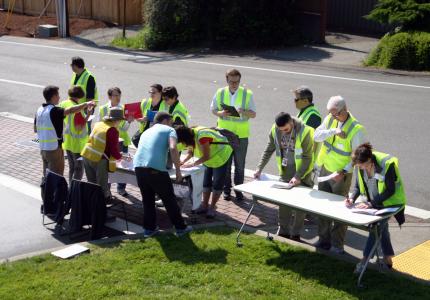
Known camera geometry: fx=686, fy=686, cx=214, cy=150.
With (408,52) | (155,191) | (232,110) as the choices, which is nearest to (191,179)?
(155,191)

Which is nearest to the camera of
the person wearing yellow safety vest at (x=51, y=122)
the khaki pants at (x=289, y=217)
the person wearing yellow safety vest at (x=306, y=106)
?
the khaki pants at (x=289, y=217)

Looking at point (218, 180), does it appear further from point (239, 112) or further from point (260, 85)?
point (260, 85)

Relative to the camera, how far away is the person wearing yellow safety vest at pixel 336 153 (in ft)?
27.2

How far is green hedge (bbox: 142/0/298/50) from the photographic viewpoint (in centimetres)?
2941

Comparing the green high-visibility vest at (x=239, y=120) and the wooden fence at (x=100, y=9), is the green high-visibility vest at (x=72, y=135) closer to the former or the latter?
the green high-visibility vest at (x=239, y=120)

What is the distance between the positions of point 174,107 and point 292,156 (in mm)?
2189

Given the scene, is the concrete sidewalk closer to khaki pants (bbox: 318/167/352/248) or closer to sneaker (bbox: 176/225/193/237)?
khaki pants (bbox: 318/167/352/248)

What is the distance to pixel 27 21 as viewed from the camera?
39000mm

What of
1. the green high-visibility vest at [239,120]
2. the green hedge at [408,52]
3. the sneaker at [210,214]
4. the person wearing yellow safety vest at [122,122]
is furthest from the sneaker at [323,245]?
the green hedge at [408,52]

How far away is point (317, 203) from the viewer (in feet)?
26.1

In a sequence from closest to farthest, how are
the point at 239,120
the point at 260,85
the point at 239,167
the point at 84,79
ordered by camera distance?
the point at 239,120 → the point at 239,167 → the point at 84,79 → the point at 260,85

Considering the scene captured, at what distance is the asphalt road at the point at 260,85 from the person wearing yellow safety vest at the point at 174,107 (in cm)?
294

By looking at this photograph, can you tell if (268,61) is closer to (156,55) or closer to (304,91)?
(156,55)

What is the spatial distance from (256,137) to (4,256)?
7132mm
